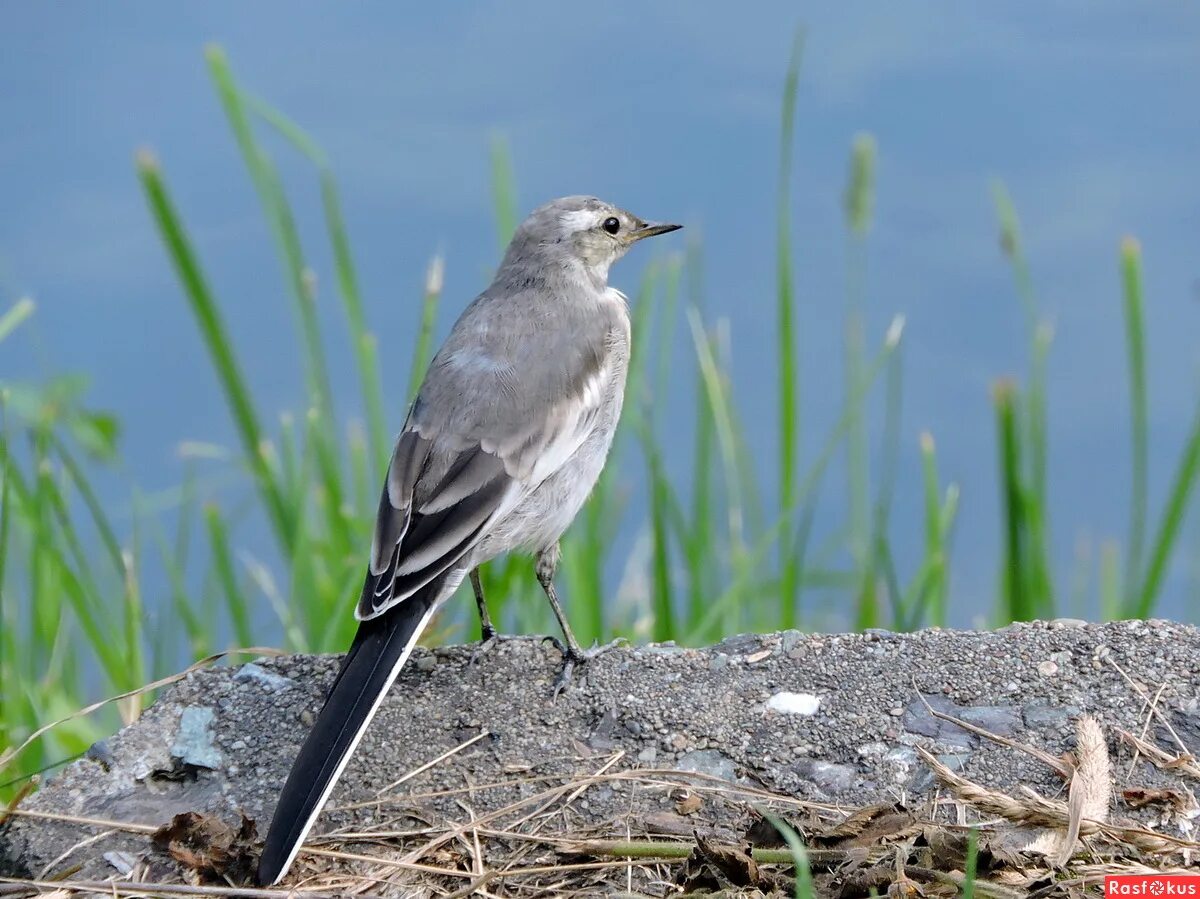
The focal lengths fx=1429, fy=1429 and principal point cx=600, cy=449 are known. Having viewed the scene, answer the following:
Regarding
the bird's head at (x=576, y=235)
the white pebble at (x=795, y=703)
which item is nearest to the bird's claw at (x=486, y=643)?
the white pebble at (x=795, y=703)

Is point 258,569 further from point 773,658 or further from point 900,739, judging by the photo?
point 900,739

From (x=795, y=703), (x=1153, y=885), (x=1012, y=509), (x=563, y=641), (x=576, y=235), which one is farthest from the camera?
(x=1012, y=509)

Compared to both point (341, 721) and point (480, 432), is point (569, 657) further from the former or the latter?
point (341, 721)

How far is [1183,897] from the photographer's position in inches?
110

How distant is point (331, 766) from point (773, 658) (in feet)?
4.19

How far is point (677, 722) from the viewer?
367cm

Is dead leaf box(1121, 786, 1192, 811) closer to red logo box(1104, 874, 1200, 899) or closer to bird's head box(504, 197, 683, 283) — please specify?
red logo box(1104, 874, 1200, 899)

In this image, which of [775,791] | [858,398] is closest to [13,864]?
[775,791]

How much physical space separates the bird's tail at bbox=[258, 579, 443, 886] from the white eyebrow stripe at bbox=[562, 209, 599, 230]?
1.60 m

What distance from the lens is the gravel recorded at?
3471 millimetres

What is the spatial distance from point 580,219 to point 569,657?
1659 mm

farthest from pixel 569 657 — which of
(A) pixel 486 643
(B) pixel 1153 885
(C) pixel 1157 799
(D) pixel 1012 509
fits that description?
(D) pixel 1012 509

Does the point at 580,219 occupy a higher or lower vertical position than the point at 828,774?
higher

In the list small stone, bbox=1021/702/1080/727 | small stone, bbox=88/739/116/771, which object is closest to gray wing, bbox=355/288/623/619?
small stone, bbox=88/739/116/771
